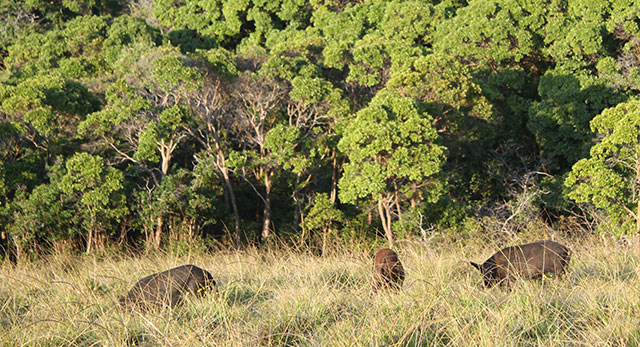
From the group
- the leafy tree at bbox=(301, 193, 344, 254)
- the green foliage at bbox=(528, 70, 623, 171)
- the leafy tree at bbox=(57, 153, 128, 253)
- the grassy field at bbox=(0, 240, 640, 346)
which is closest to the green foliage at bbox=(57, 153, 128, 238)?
the leafy tree at bbox=(57, 153, 128, 253)

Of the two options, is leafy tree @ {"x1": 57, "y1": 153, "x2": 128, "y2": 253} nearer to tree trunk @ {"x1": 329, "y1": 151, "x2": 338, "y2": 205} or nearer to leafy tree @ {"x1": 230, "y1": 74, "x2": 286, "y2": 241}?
leafy tree @ {"x1": 230, "y1": 74, "x2": 286, "y2": 241}

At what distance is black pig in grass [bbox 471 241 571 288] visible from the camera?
3.79 m

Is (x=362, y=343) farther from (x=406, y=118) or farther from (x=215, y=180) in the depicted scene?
(x=215, y=180)

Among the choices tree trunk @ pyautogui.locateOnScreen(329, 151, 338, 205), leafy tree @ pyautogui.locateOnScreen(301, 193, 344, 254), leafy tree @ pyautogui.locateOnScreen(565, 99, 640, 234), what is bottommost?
leafy tree @ pyautogui.locateOnScreen(301, 193, 344, 254)

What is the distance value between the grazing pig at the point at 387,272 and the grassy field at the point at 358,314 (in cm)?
10

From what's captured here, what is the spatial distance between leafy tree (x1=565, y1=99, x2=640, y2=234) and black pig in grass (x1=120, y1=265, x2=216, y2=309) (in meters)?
10.1

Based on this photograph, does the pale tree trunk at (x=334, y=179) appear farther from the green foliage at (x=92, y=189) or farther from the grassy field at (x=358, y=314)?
the grassy field at (x=358, y=314)

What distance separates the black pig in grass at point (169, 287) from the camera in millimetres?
3621

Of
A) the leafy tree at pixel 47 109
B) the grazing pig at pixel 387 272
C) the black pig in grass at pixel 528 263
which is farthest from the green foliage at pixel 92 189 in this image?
the black pig in grass at pixel 528 263

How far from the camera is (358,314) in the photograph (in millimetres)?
3180

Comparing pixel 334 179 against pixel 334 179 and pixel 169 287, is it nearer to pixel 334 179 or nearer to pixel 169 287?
pixel 334 179

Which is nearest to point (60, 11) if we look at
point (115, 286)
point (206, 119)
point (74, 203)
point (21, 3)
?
point (21, 3)

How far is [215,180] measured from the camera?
1689 centimetres

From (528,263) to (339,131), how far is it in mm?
12478
